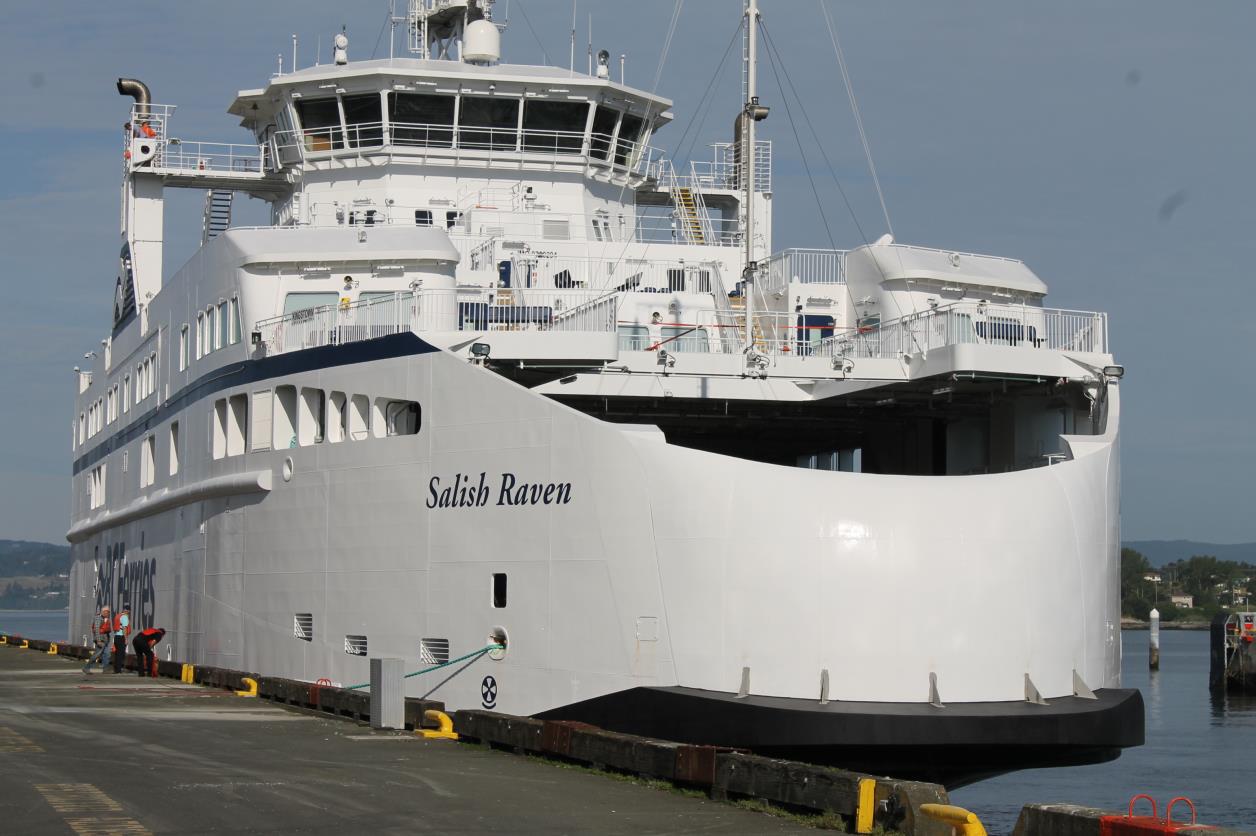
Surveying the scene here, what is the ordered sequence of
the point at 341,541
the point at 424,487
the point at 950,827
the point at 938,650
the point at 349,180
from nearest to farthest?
the point at 950,827 < the point at 938,650 < the point at 424,487 < the point at 341,541 < the point at 349,180

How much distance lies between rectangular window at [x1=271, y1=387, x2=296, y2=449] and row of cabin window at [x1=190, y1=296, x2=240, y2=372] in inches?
55.4

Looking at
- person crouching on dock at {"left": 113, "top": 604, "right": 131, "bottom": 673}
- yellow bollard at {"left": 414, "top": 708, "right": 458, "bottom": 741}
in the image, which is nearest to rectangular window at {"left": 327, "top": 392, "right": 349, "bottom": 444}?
yellow bollard at {"left": 414, "top": 708, "right": 458, "bottom": 741}

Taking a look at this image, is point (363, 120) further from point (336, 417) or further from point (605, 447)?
point (605, 447)

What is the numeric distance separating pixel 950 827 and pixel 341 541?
9491mm

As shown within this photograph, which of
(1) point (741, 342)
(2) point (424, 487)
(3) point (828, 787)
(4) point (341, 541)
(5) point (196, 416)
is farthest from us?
(5) point (196, 416)

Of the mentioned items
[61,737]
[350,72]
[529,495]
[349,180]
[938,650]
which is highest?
[350,72]

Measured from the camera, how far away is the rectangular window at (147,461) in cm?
2575

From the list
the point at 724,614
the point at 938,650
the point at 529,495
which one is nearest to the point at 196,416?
the point at 529,495

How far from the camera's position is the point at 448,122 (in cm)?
2294

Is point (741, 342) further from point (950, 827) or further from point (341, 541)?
point (950, 827)

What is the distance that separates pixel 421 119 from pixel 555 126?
79.3 inches

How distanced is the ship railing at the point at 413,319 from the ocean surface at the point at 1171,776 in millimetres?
12282

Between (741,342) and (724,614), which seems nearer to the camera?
(724,614)

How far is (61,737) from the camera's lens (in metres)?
14.2
